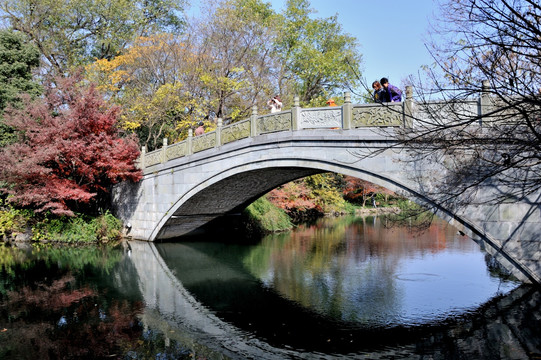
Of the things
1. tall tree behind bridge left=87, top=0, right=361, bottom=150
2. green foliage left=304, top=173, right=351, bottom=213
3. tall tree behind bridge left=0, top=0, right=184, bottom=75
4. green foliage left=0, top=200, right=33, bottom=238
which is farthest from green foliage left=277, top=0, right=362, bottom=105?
green foliage left=0, top=200, right=33, bottom=238

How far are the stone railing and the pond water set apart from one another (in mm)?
2042

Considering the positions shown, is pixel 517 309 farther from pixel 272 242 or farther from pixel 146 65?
pixel 146 65

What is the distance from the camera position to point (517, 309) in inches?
237

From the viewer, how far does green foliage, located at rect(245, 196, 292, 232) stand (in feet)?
50.4

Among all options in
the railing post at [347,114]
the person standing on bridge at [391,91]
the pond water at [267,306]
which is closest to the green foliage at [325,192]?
the pond water at [267,306]

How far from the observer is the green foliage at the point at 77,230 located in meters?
12.8

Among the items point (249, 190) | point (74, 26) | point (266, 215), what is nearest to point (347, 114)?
point (249, 190)

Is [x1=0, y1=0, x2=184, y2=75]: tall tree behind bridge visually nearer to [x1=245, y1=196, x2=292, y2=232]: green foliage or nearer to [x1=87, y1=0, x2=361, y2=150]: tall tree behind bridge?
[x1=87, y1=0, x2=361, y2=150]: tall tree behind bridge

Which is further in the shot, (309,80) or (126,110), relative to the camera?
(309,80)

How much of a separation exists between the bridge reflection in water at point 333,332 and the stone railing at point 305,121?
2.81 metres

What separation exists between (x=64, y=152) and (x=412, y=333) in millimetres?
10115

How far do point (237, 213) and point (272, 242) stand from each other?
2029mm

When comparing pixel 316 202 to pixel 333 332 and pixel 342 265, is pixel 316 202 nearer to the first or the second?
pixel 342 265

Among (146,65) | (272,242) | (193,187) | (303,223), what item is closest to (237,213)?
(272,242)
